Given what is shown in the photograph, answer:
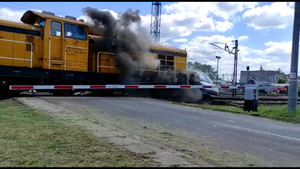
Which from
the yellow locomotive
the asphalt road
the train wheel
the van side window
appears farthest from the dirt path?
the train wheel

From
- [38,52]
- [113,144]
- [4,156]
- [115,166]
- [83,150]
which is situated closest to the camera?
[115,166]

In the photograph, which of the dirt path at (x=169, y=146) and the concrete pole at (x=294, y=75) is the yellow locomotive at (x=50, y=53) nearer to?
the dirt path at (x=169, y=146)

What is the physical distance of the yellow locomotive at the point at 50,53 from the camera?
14961mm

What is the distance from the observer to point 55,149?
19.1 ft

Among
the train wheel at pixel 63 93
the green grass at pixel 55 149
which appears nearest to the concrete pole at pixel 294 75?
the green grass at pixel 55 149

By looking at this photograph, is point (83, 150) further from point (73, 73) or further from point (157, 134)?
point (73, 73)

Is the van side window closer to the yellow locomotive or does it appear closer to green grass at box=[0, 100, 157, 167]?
the yellow locomotive

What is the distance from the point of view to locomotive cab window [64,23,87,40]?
53.9 feet

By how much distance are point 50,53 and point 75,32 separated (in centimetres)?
178

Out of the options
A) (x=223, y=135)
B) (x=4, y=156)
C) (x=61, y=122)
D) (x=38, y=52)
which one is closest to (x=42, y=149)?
(x=4, y=156)

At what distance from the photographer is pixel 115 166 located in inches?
191

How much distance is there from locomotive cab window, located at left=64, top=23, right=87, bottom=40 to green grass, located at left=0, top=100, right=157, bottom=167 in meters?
8.84

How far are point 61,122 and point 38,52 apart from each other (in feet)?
26.8

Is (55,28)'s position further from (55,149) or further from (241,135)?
(55,149)
